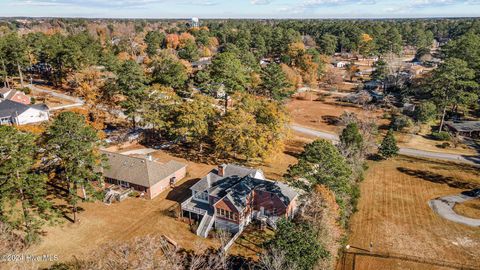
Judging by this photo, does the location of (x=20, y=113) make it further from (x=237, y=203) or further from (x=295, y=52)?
(x=295, y=52)

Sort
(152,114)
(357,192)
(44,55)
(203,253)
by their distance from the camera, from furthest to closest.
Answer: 1. (44,55)
2. (152,114)
3. (357,192)
4. (203,253)

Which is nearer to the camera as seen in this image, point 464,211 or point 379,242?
point 379,242

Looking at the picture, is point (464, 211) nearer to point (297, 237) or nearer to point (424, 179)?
point (424, 179)

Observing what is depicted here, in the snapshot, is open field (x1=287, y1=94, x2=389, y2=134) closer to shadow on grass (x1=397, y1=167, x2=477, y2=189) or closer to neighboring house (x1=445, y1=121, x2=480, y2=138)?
neighboring house (x1=445, y1=121, x2=480, y2=138)

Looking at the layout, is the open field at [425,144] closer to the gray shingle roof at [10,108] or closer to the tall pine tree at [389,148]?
the tall pine tree at [389,148]

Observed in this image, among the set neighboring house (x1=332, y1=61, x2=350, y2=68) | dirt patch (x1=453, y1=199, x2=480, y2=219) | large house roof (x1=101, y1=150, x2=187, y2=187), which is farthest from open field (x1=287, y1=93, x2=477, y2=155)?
large house roof (x1=101, y1=150, x2=187, y2=187)

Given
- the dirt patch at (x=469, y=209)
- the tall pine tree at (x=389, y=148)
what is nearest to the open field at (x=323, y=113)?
the tall pine tree at (x=389, y=148)

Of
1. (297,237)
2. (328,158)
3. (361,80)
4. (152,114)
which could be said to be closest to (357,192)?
(328,158)
